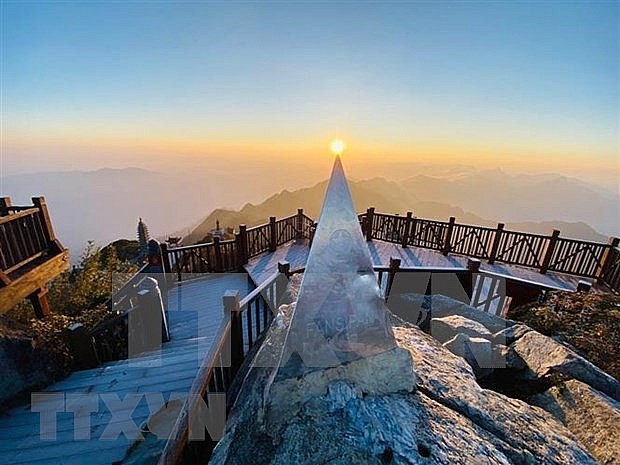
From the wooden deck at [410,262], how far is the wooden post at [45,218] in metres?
4.73

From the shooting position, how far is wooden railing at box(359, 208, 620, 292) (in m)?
9.02

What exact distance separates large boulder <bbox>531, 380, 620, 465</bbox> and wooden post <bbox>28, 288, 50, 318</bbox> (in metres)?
7.88

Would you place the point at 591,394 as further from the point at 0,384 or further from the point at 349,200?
the point at 0,384

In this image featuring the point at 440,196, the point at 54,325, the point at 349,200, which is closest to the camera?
the point at 349,200

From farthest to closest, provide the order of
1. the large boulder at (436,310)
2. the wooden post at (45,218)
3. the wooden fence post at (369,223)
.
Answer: the wooden fence post at (369,223)
the wooden post at (45,218)
the large boulder at (436,310)

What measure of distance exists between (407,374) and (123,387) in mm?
3558

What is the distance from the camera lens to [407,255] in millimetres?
11102

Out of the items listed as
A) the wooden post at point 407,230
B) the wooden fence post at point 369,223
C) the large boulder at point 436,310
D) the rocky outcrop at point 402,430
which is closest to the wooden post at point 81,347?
the rocky outcrop at point 402,430

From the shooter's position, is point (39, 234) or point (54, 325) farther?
point (39, 234)

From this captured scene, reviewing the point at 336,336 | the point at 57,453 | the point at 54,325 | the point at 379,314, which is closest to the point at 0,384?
the point at 54,325

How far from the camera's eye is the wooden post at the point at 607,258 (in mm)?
8781

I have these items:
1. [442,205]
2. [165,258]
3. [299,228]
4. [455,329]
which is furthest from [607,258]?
[442,205]

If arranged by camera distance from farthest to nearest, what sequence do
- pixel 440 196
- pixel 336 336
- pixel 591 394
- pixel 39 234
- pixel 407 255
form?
1. pixel 440 196
2. pixel 407 255
3. pixel 39 234
4. pixel 591 394
5. pixel 336 336

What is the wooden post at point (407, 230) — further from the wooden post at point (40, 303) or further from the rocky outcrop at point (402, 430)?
the wooden post at point (40, 303)
